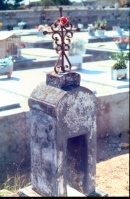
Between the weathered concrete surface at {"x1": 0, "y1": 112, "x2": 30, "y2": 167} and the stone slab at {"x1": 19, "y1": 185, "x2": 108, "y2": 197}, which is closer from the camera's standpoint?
the stone slab at {"x1": 19, "y1": 185, "x2": 108, "y2": 197}

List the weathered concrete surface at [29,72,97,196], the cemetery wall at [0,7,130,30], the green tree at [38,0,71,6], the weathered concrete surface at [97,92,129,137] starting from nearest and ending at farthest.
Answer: the weathered concrete surface at [29,72,97,196] → the weathered concrete surface at [97,92,129,137] → the cemetery wall at [0,7,130,30] → the green tree at [38,0,71,6]

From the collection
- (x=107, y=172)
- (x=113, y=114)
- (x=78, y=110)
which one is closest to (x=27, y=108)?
(x=107, y=172)

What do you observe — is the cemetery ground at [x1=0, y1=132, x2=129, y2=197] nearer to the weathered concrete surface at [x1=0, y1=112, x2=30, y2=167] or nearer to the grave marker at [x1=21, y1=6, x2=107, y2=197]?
the weathered concrete surface at [x1=0, y1=112, x2=30, y2=167]

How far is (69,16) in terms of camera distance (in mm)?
24031

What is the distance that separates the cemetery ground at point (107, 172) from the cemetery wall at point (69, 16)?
616 inches

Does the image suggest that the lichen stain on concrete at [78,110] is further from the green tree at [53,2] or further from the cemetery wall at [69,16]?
the green tree at [53,2]

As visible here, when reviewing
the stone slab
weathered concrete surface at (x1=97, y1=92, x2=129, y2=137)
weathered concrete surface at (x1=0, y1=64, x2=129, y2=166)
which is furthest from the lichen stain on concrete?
weathered concrete surface at (x1=97, y1=92, x2=129, y2=137)

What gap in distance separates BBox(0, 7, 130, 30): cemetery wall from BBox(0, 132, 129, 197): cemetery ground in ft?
51.3

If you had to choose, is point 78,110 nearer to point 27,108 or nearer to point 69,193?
point 69,193

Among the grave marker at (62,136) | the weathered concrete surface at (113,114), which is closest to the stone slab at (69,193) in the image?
the grave marker at (62,136)

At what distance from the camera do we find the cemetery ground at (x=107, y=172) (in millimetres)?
4832

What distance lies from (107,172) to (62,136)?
87.5 inches

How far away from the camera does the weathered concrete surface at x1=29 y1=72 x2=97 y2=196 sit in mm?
3361

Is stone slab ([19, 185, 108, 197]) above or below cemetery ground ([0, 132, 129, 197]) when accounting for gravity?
above
